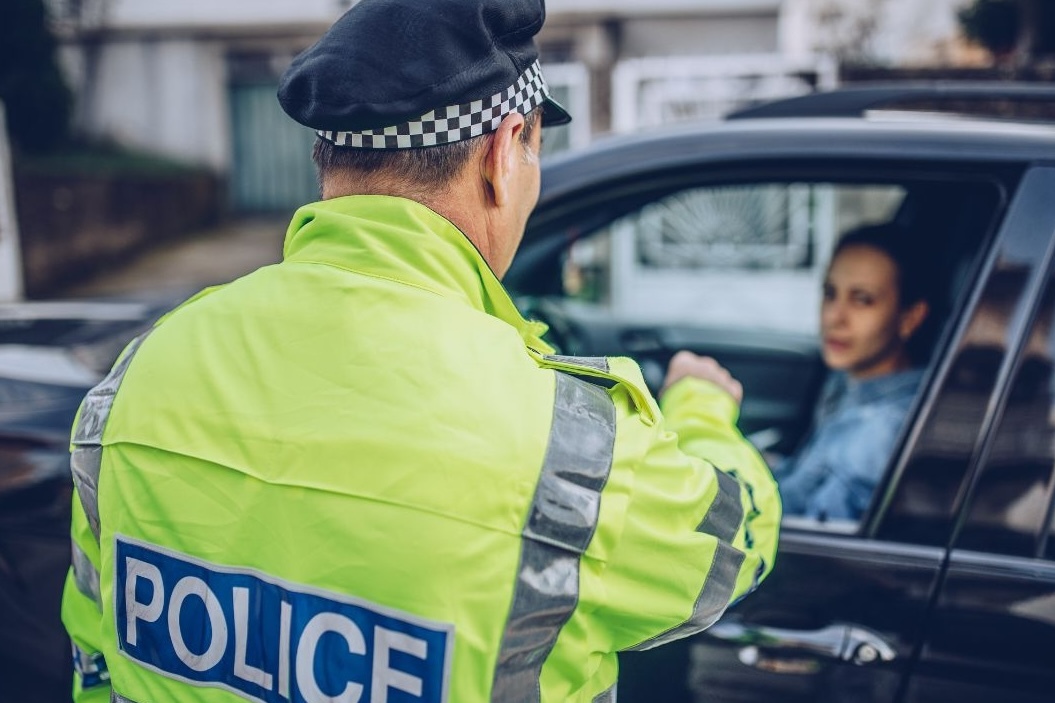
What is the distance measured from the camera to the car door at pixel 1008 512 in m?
1.41

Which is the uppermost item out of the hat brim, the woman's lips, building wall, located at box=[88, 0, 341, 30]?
building wall, located at box=[88, 0, 341, 30]

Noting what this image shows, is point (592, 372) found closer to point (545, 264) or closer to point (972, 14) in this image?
point (545, 264)

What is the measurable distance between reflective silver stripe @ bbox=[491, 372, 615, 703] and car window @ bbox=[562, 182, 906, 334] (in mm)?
6081

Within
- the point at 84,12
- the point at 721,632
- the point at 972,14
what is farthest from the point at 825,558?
the point at 84,12

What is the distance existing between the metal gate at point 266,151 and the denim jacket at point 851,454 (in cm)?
1048

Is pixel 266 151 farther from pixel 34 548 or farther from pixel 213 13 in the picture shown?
pixel 34 548

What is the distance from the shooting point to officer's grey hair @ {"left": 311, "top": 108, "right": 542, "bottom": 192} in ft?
3.61

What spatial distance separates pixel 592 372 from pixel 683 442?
0.96 feet

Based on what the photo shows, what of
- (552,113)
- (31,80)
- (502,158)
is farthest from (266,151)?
(502,158)

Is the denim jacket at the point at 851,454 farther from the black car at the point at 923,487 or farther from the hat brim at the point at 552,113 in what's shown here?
the hat brim at the point at 552,113

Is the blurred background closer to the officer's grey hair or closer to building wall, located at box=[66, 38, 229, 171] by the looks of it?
building wall, located at box=[66, 38, 229, 171]

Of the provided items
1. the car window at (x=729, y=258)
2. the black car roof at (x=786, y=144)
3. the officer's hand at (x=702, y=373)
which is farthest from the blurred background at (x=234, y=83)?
the officer's hand at (x=702, y=373)

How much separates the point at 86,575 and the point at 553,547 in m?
0.67

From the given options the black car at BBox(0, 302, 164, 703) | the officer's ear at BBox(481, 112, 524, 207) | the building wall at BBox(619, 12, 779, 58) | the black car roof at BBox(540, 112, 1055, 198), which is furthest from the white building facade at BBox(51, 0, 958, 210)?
the officer's ear at BBox(481, 112, 524, 207)
